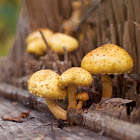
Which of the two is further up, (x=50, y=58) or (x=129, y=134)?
(x=50, y=58)

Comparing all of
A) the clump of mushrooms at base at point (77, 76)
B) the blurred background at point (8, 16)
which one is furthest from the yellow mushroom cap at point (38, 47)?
the blurred background at point (8, 16)

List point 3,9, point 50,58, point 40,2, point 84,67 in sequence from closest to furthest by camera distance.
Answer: point 84,67
point 50,58
point 40,2
point 3,9

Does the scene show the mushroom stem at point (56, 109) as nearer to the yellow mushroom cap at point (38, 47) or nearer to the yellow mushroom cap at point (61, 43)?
the yellow mushroom cap at point (61, 43)

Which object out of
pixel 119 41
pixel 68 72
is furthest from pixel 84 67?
pixel 119 41

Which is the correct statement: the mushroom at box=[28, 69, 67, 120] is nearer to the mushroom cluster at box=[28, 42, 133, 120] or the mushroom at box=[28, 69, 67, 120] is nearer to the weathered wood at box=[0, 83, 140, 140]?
the mushroom cluster at box=[28, 42, 133, 120]

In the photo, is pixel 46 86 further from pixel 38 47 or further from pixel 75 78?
pixel 38 47

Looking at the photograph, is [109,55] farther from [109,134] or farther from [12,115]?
[12,115]

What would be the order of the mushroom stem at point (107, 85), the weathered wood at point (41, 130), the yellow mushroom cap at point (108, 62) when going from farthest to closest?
the mushroom stem at point (107, 85), the yellow mushroom cap at point (108, 62), the weathered wood at point (41, 130)
